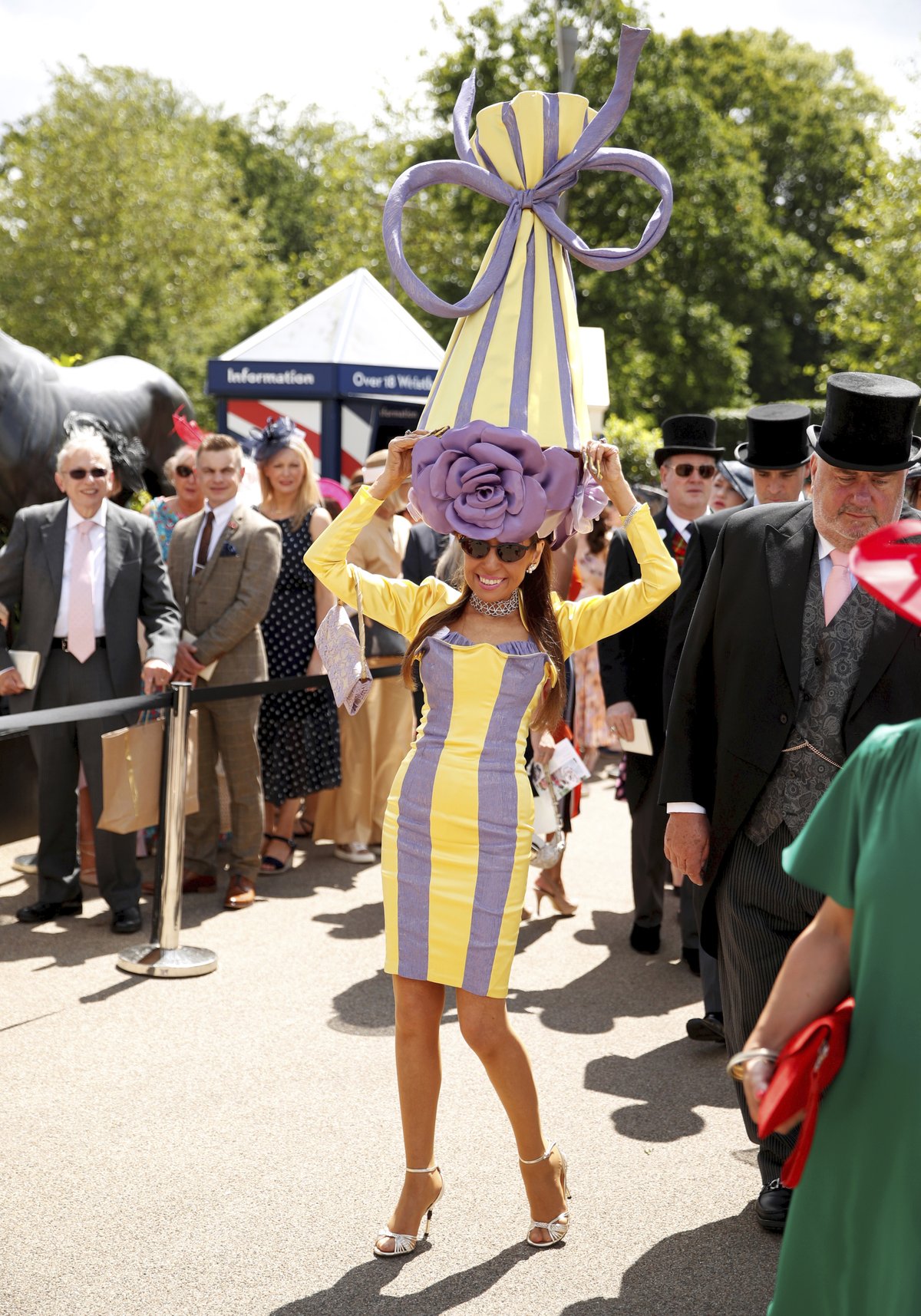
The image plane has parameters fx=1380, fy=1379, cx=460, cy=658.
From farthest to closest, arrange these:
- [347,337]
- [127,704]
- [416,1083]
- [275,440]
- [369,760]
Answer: [347,337], [369,760], [275,440], [127,704], [416,1083]

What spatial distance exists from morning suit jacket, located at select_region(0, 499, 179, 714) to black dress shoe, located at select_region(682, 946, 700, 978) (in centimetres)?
267

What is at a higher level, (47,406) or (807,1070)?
(47,406)

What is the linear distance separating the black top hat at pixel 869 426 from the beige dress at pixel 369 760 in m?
4.62

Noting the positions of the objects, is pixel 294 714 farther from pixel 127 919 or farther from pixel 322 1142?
pixel 322 1142

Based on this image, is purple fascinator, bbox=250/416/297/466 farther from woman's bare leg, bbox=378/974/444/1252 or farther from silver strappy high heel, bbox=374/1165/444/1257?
silver strappy high heel, bbox=374/1165/444/1257

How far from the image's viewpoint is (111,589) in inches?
251

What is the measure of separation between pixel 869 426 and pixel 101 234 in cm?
3145

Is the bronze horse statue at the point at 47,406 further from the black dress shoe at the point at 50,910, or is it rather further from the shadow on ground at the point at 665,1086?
the shadow on ground at the point at 665,1086

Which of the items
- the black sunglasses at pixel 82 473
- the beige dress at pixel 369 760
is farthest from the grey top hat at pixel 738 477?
the black sunglasses at pixel 82 473

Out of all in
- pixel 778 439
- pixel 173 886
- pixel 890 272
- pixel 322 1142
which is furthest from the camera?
pixel 890 272

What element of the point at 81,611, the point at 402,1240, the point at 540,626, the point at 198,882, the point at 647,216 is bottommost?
the point at 198,882

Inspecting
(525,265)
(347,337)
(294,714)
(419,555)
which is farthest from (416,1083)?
(347,337)

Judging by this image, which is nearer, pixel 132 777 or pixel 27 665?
pixel 132 777

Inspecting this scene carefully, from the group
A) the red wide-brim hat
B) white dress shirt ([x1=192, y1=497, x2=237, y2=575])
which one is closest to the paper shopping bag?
white dress shirt ([x1=192, y1=497, x2=237, y2=575])
